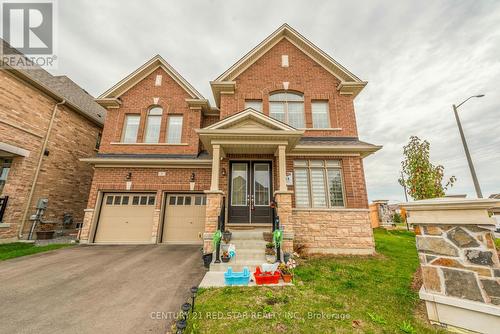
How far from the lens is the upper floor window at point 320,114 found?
9445 mm

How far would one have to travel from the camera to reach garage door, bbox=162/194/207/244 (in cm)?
917

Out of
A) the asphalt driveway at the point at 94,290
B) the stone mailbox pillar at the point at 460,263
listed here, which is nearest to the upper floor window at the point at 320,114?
the stone mailbox pillar at the point at 460,263

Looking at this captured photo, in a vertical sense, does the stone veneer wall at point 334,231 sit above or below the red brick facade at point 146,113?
below

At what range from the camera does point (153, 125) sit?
10.6 metres

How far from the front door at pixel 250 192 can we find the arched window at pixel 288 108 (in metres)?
2.48

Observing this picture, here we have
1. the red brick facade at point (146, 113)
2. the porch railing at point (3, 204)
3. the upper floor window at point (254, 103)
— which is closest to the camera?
the porch railing at point (3, 204)

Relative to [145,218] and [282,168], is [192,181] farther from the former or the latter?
[282,168]

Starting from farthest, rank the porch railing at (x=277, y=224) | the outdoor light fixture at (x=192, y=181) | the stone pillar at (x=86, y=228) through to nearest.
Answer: the outdoor light fixture at (x=192, y=181) → the stone pillar at (x=86, y=228) → the porch railing at (x=277, y=224)

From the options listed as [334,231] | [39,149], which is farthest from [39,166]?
[334,231]

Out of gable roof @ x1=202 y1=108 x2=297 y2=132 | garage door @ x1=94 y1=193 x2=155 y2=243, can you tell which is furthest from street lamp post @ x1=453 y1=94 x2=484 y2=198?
garage door @ x1=94 y1=193 x2=155 y2=243

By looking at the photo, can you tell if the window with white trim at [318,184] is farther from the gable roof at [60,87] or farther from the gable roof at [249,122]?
the gable roof at [60,87]

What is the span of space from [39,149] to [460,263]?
1507cm

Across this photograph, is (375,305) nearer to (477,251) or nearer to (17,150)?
(477,251)

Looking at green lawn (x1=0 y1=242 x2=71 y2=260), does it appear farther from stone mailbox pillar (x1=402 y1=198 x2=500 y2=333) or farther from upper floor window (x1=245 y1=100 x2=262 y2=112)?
stone mailbox pillar (x1=402 y1=198 x2=500 y2=333)
